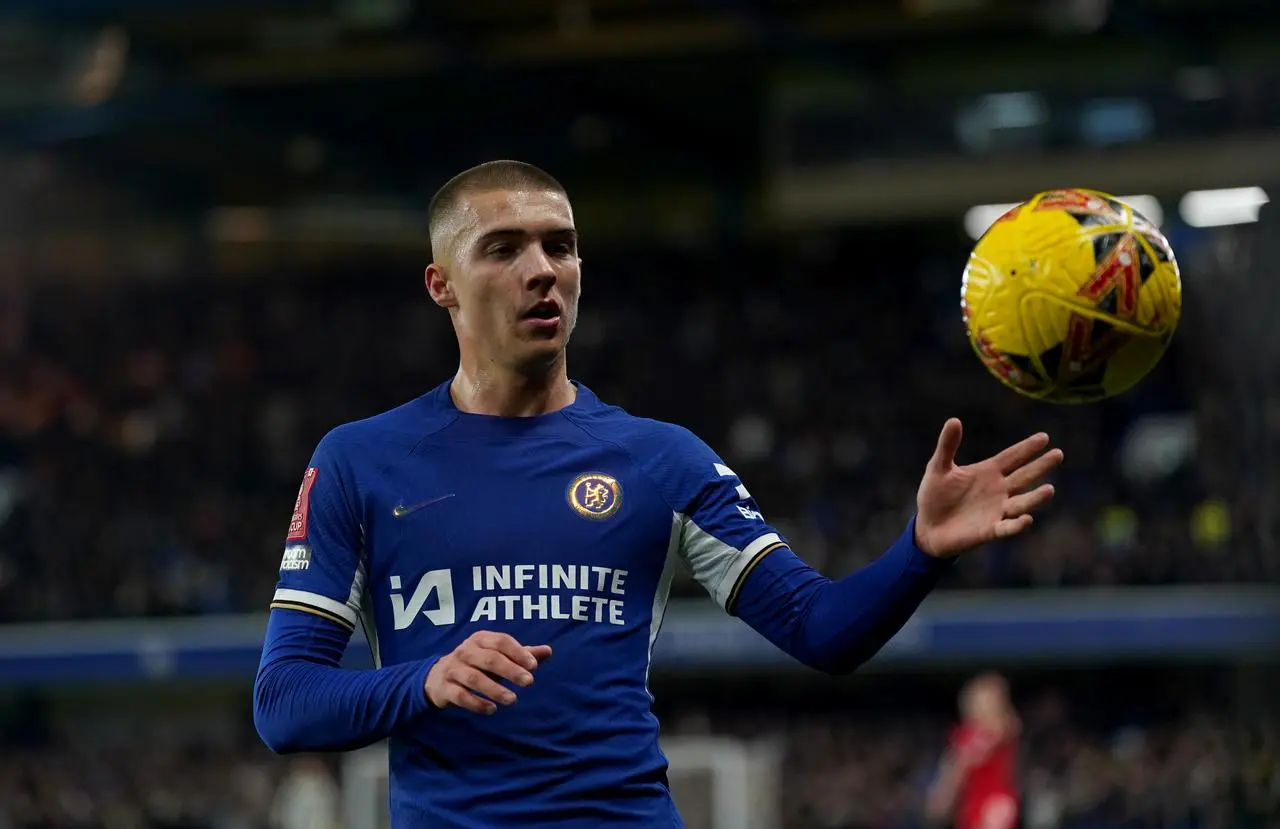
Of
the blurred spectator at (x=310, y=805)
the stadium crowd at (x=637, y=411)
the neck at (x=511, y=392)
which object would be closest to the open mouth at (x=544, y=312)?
the neck at (x=511, y=392)

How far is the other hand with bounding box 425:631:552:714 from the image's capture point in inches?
126

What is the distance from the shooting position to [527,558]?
376cm

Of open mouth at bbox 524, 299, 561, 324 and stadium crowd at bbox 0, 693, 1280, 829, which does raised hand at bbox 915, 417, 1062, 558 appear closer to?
open mouth at bbox 524, 299, 561, 324

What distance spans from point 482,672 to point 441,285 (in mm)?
1186

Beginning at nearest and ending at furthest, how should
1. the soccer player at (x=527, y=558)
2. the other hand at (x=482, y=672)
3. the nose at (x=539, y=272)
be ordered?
1. the other hand at (x=482, y=672)
2. the soccer player at (x=527, y=558)
3. the nose at (x=539, y=272)

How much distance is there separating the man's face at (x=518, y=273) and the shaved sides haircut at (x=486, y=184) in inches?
0.7

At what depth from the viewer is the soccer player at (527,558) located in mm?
3629

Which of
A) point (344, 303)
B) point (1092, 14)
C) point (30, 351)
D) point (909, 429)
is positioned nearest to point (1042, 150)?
point (1092, 14)

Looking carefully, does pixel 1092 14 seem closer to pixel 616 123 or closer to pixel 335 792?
pixel 616 123

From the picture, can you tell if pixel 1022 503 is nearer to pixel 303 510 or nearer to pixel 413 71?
pixel 303 510

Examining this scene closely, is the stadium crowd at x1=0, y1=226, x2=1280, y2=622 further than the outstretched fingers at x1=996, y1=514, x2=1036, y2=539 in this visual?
Yes

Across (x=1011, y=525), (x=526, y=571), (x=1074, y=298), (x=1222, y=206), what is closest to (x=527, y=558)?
(x=526, y=571)

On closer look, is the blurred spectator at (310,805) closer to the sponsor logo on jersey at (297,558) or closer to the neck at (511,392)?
the neck at (511,392)

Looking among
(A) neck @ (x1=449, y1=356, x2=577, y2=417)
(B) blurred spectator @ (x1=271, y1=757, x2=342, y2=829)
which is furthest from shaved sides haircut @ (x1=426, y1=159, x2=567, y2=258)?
(B) blurred spectator @ (x1=271, y1=757, x2=342, y2=829)
